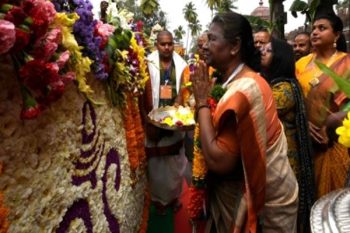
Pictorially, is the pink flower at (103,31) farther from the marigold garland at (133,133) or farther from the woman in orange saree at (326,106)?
the woman in orange saree at (326,106)

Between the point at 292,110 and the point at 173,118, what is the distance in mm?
943

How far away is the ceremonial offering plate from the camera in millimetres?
3490

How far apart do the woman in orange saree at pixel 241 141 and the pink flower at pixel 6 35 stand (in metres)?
1.09

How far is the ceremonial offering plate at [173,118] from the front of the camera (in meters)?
3.49

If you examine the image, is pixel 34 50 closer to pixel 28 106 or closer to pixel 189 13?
pixel 28 106

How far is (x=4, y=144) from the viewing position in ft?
5.26

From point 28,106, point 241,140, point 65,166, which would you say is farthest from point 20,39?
point 241,140

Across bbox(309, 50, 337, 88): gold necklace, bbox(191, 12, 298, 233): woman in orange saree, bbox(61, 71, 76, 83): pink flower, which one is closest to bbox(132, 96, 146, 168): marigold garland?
bbox(191, 12, 298, 233): woman in orange saree

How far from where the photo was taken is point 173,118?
12.1 feet

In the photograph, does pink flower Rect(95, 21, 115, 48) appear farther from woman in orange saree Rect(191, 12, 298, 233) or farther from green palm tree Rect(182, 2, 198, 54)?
green palm tree Rect(182, 2, 198, 54)

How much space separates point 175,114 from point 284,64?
995mm

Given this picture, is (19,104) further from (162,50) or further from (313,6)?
(313,6)

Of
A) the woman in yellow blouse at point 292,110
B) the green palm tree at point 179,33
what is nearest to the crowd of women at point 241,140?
the woman in yellow blouse at point 292,110

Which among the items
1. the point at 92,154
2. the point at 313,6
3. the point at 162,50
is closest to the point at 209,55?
the point at 92,154
